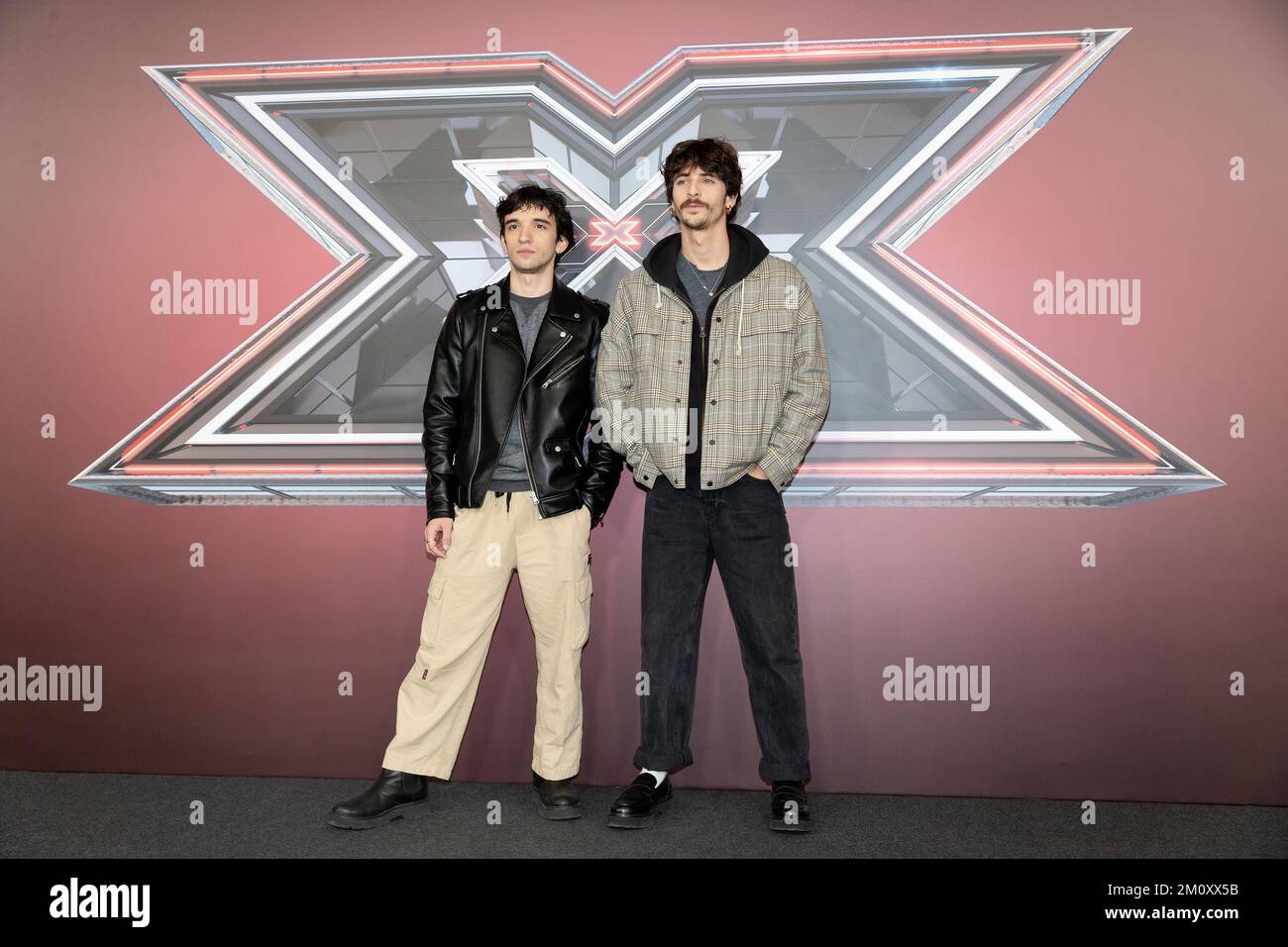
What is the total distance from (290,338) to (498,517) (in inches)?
43.7

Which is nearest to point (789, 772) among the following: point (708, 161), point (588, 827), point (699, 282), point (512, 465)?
point (588, 827)

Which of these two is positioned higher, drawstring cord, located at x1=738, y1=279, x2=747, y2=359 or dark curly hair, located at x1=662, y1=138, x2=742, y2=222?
dark curly hair, located at x1=662, y1=138, x2=742, y2=222

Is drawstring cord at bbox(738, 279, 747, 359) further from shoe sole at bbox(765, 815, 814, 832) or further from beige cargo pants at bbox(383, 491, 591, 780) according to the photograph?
shoe sole at bbox(765, 815, 814, 832)

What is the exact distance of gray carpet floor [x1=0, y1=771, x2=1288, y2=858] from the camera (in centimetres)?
245

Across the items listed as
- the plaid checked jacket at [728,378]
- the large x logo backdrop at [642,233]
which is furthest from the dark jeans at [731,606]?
the large x logo backdrop at [642,233]

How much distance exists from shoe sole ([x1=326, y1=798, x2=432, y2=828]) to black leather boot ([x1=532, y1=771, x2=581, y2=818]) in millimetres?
378

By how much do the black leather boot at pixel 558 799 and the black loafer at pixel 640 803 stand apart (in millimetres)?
118

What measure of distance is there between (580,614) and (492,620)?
0.28 m

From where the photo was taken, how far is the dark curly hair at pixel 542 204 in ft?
8.96

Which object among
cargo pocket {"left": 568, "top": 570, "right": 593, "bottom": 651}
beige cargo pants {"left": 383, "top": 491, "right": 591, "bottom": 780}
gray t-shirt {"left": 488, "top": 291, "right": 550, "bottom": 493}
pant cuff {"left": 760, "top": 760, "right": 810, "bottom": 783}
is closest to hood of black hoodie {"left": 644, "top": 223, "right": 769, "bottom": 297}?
gray t-shirt {"left": 488, "top": 291, "right": 550, "bottom": 493}

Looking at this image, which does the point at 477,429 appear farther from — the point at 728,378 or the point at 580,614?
the point at 728,378

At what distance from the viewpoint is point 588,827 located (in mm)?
2596

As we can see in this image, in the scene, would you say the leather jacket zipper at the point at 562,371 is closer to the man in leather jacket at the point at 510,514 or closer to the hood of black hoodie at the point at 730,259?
the man in leather jacket at the point at 510,514

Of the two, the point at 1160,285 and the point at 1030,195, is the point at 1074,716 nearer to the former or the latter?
the point at 1160,285
